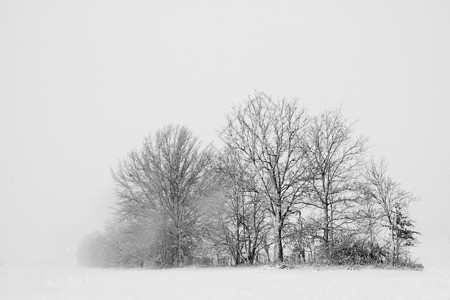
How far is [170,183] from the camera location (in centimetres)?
2583

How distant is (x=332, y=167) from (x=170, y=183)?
12648 millimetres

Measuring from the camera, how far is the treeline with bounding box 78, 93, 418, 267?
18922 millimetres

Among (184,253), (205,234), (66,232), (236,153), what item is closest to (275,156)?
(236,153)

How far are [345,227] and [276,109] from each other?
8.24 m

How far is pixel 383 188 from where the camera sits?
24.4 meters

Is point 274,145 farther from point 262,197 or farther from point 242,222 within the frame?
point 242,222

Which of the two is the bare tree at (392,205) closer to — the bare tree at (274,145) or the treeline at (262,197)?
the treeline at (262,197)

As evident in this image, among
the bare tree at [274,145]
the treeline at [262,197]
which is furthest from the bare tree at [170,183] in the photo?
the bare tree at [274,145]

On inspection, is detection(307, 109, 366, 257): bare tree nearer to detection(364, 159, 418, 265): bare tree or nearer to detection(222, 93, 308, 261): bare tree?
detection(222, 93, 308, 261): bare tree

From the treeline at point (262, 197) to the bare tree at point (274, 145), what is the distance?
65 mm

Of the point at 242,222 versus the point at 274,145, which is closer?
the point at 274,145

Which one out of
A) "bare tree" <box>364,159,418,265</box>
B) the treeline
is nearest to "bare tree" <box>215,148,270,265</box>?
the treeline

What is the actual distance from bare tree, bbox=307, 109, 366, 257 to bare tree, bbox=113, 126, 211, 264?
26.8ft

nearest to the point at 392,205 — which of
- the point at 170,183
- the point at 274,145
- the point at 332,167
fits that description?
the point at 332,167
